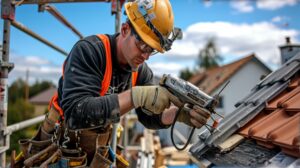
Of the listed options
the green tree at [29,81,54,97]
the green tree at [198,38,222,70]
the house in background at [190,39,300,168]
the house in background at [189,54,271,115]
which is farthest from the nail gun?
the green tree at [29,81,54,97]

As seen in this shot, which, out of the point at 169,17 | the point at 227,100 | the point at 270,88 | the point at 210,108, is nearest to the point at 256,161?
the point at 210,108

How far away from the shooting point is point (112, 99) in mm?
1886

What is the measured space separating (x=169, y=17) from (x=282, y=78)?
1.37 metres

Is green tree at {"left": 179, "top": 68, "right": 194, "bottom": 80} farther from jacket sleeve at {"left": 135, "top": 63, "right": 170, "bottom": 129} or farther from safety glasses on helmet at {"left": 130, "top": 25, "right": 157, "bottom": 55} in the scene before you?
safety glasses on helmet at {"left": 130, "top": 25, "right": 157, "bottom": 55}

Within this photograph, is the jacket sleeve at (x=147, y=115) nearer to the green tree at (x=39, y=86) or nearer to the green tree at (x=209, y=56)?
the green tree at (x=209, y=56)

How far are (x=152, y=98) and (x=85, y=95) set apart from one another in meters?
0.46

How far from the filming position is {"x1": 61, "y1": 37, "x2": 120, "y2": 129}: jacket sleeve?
1848 mm

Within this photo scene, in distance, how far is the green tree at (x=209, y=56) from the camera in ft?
153

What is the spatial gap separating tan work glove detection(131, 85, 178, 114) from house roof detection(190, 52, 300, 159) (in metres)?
0.77

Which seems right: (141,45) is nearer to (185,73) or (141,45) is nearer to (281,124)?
(281,124)

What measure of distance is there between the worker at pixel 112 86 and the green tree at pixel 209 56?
4530 centimetres

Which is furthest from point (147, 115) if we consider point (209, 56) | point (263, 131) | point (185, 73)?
point (185, 73)

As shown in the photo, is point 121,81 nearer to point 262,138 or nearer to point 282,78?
point 262,138

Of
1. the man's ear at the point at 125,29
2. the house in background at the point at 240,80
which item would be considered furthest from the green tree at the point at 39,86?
the man's ear at the point at 125,29
